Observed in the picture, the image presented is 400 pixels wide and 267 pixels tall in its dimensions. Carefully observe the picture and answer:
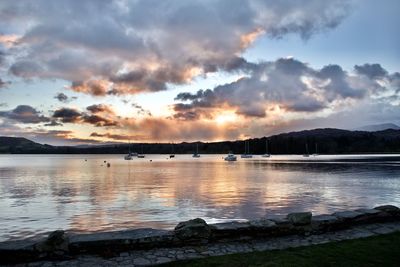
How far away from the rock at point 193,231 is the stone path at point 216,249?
364mm

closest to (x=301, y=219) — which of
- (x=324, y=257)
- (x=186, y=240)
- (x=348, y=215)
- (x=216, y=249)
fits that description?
(x=348, y=215)

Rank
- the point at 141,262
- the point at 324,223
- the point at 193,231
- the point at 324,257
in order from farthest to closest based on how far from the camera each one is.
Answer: the point at 324,223
the point at 193,231
the point at 324,257
the point at 141,262

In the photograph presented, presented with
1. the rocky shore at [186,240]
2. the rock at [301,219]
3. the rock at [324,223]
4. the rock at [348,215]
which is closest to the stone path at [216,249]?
the rocky shore at [186,240]

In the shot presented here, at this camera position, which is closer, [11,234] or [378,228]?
[378,228]

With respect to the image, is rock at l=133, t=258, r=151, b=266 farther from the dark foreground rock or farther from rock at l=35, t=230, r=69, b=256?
rock at l=35, t=230, r=69, b=256

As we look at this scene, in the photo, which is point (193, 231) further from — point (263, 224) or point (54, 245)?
point (54, 245)

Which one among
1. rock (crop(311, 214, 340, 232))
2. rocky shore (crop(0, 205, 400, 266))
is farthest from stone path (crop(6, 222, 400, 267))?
rock (crop(311, 214, 340, 232))

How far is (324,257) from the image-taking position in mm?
10172

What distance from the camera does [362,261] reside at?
9750 mm

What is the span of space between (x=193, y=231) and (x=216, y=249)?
99 cm

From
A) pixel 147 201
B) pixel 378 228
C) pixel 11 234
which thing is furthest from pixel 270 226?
pixel 147 201

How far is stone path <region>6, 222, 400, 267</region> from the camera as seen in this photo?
993 cm

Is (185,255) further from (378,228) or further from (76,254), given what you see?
(378,228)

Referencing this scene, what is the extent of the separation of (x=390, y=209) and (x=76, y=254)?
41.2ft
